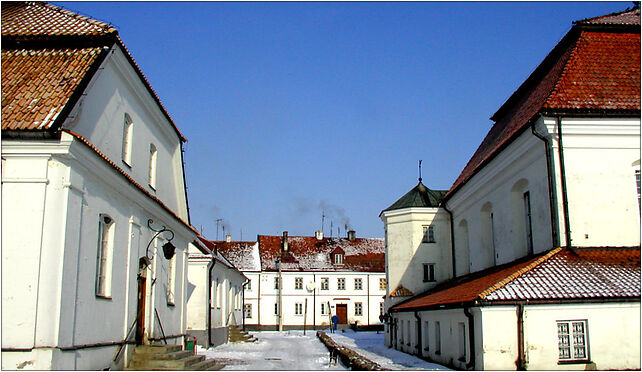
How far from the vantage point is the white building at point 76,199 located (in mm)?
10008

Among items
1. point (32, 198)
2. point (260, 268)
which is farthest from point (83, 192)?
point (260, 268)

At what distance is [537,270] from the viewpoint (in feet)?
45.5

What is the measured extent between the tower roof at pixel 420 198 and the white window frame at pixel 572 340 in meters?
16.2

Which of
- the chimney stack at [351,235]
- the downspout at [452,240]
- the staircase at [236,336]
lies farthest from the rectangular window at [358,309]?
the downspout at [452,240]

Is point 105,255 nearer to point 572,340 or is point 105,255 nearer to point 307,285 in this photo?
point 572,340

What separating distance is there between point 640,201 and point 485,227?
7553mm

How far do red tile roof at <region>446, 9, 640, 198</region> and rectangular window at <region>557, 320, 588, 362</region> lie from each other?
5.46 m

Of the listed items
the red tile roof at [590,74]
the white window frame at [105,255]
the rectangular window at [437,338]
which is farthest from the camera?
the rectangular window at [437,338]

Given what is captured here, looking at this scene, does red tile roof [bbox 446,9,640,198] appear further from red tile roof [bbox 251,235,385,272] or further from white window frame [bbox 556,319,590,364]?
red tile roof [bbox 251,235,385,272]

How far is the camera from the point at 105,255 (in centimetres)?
1298

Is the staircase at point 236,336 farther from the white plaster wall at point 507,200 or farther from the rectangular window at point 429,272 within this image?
the white plaster wall at point 507,200

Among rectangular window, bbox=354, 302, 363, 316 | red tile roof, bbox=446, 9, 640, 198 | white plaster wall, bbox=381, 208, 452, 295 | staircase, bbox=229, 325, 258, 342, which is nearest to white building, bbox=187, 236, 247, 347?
staircase, bbox=229, 325, 258, 342

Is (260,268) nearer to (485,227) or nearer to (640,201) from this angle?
(485,227)

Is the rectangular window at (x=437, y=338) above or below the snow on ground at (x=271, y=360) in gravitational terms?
above
